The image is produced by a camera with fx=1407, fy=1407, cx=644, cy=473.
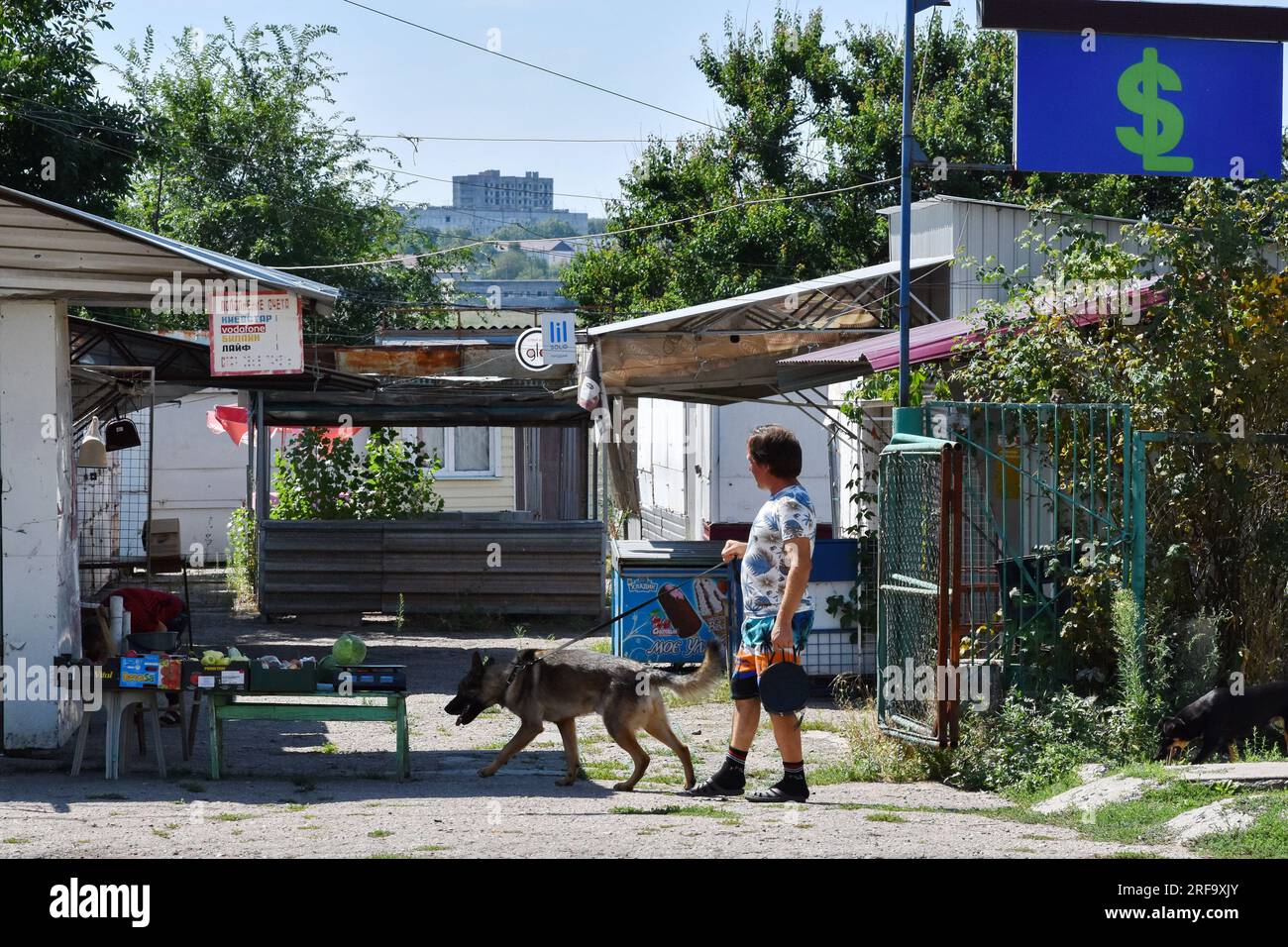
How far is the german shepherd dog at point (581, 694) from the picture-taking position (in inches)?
325

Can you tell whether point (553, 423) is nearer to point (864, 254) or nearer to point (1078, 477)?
point (1078, 477)

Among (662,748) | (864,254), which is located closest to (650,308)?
(864,254)

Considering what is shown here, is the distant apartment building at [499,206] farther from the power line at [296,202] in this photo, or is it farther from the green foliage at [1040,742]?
the green foliage at [1040,742]

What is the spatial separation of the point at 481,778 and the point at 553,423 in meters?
9.57

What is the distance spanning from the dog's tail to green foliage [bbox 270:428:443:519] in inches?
410

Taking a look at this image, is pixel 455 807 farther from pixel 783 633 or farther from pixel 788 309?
pixel 788 309

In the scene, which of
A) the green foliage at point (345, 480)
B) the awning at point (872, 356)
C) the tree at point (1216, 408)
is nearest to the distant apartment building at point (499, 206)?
the green foliage at point (345, 480)

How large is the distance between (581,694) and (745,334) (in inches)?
229

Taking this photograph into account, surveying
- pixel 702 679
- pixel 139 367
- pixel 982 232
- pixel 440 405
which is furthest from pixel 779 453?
pixel 440 405

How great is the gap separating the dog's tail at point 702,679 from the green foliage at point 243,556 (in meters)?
11.1

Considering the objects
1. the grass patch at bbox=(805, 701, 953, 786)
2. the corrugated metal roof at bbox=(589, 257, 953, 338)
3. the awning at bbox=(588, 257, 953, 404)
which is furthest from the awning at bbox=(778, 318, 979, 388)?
the grass patch at bbox=(805, 701, 953, 786)
